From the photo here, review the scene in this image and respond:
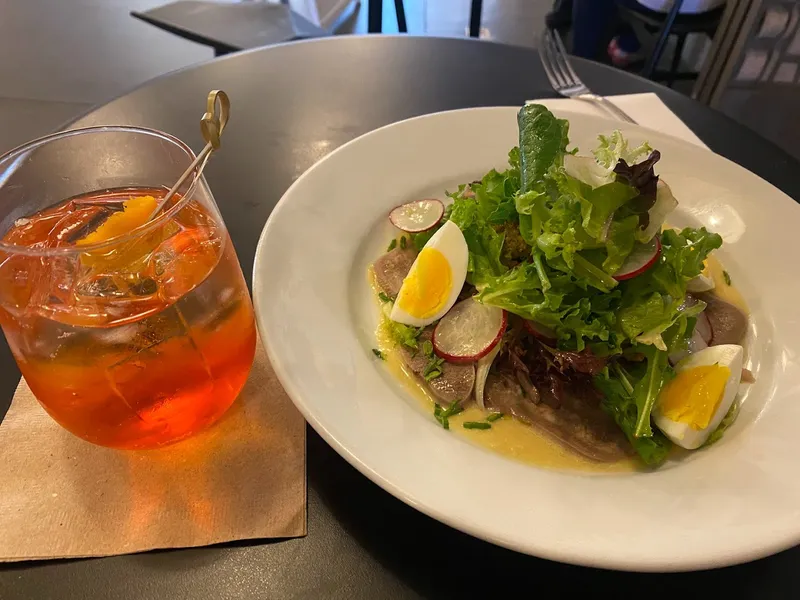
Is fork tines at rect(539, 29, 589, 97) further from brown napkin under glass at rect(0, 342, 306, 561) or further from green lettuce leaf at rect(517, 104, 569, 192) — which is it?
brown napkin under glass at rect(0, 342, 306, 561)

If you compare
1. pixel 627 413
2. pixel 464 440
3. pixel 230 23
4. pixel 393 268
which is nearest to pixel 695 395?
pixel 627 413

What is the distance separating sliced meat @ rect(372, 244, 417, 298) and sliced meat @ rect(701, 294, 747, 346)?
778mm

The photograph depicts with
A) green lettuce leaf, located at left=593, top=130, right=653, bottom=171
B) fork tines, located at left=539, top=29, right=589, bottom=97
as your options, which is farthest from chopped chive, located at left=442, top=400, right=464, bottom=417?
fork tines, located at left=539, top=29, right=589, bottom=97

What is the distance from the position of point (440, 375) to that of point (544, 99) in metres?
1.27

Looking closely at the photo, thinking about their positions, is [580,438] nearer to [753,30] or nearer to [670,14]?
[670,14]

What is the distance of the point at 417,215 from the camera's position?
1.72 metres

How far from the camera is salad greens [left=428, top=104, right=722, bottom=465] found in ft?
4.34

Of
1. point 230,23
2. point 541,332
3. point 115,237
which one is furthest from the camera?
point 230,23

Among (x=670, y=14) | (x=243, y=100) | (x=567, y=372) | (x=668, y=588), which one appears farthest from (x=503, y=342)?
(x=670, y=14)

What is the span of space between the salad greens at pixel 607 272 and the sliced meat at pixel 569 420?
0.11 ft

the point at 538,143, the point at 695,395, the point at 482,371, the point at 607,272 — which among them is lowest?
the point at 482,371

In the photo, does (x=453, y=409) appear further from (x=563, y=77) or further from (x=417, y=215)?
(x=563, y=77)

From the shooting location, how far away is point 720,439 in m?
1.26

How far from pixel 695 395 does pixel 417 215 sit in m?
0.85
